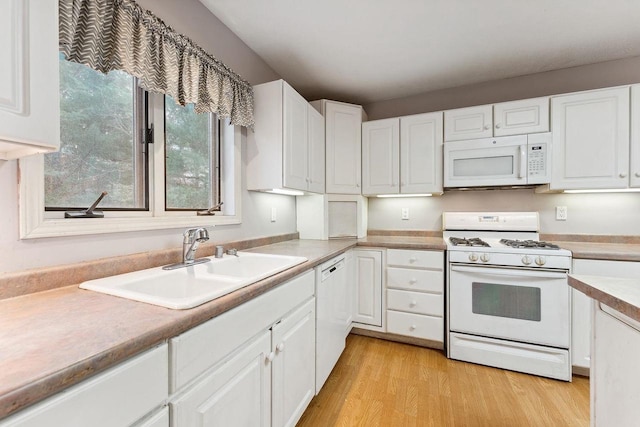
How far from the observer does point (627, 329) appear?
2.77ft

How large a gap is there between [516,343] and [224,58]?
2.89 m

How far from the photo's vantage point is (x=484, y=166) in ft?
7.84

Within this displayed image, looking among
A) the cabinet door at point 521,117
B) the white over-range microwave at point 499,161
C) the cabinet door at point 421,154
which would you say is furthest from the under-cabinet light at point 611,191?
the cabinet door at point 421,154

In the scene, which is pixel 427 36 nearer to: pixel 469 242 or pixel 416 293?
pixel 469 242

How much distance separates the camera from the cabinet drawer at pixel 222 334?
28.9 inches

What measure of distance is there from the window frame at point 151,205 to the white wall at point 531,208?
5.56 ft

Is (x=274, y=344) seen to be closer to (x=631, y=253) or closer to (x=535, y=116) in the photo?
(x=631, y=253)

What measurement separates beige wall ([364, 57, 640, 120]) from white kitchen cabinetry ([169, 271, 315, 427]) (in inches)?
90.0

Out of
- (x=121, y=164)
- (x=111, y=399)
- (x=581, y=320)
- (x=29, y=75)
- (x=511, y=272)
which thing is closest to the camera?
(x=111, y=399)

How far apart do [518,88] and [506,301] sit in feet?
6.41

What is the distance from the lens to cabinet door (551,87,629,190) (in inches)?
80.2

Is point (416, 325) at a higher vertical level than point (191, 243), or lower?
lower

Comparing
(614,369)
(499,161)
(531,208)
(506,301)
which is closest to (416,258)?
(506,301)

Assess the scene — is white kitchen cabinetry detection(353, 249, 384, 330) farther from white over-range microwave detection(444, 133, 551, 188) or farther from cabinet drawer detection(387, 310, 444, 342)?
white over-range microwave detection(444, 133, 551, 188)
